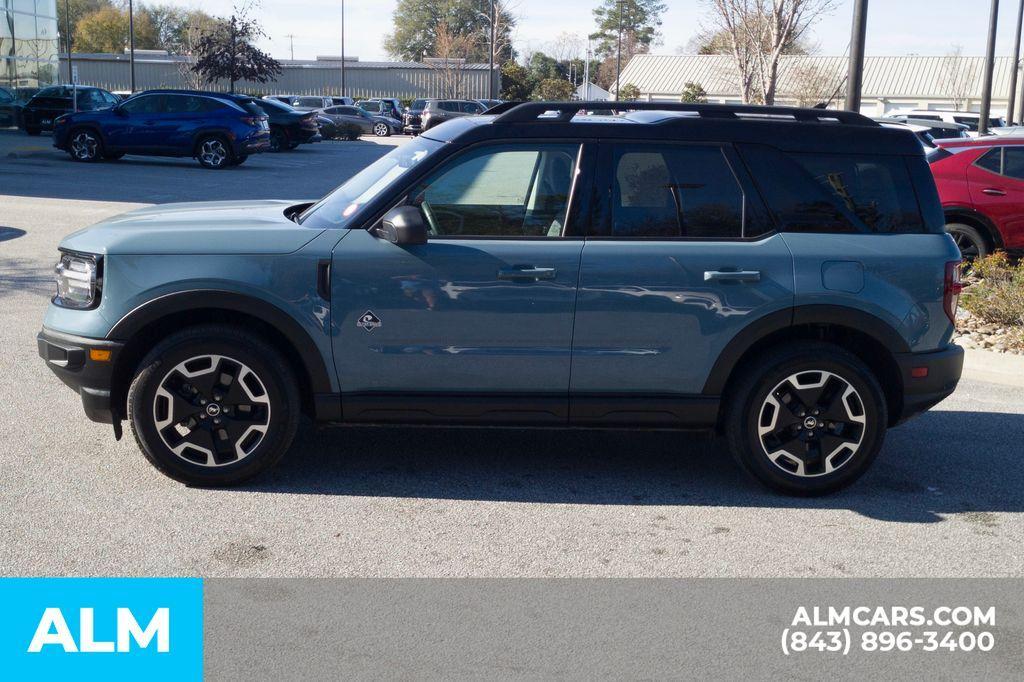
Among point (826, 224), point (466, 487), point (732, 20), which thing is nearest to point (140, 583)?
point (466, 487)

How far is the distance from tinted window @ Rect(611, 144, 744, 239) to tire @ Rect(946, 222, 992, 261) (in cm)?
853

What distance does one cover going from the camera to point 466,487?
218 inches

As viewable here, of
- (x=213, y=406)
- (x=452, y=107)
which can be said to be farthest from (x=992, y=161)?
(x=452, y=107)

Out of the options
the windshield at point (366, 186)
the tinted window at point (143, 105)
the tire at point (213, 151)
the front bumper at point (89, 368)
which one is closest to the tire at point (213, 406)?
the front bumper at point (89, 368)

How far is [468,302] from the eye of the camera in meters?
5.26

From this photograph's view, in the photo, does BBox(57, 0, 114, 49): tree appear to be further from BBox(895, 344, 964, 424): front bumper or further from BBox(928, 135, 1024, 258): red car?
BBox(895, 344, 964, 424): front bumper

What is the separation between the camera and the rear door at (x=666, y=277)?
5.30 metres

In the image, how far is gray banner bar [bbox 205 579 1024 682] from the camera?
376 cm

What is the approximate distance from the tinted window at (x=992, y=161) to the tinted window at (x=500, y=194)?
9.30 metres

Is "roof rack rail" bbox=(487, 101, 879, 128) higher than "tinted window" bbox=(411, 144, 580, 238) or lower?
higher

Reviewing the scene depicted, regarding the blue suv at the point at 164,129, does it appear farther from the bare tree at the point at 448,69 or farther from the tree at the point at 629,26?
the tree at the point at 629,26

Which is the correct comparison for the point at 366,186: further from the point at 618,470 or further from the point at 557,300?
the point at 618,470

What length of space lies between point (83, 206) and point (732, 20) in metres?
13.9

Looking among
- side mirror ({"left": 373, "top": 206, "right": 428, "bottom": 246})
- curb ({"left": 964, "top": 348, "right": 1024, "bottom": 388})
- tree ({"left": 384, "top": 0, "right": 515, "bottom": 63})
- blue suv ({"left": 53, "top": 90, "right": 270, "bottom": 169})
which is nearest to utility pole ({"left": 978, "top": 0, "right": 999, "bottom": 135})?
blue suv ({"left": 53, "top": 90, "right": 270, "bottom": 169})
